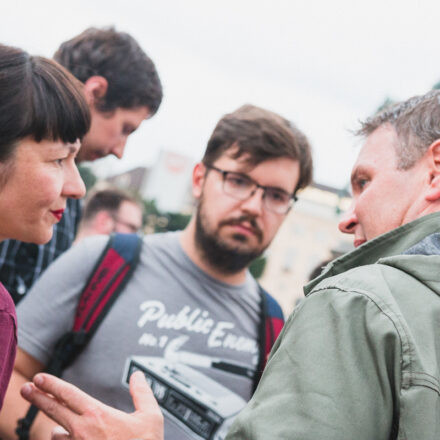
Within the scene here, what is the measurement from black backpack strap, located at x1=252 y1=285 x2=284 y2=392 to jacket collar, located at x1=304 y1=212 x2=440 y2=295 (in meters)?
1.23

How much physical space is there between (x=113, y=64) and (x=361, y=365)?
2795 mm

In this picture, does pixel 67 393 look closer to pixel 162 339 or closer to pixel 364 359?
pixel 162 339

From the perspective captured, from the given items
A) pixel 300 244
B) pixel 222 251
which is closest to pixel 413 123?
pixel 222 251

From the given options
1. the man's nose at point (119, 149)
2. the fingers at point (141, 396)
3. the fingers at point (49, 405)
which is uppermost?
the man's nose at point (119, 149)

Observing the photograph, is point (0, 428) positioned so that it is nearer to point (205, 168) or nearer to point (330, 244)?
point (205, 168)

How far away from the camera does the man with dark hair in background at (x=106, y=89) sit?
10.6ft

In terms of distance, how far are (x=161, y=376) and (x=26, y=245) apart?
1200 millimetres

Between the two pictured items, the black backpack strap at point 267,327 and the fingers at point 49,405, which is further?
the black backpack strap at point 267,327

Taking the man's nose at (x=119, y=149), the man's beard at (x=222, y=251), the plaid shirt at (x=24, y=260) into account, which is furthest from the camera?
the man's nose at (x=119, y=149)

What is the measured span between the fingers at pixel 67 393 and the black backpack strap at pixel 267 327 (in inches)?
42.2

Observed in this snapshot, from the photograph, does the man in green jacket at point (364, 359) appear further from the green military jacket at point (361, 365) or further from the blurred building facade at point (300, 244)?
the blurred building facade at point (300, 244)

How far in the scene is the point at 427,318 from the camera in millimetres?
1065

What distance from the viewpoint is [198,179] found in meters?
3.03

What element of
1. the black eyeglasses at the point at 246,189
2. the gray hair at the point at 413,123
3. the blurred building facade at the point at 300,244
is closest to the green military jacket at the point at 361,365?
the gray hair at the point at 413,123
